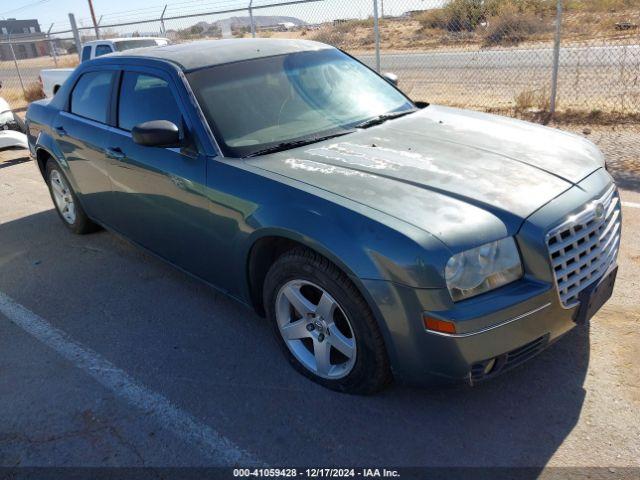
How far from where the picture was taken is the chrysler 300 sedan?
A: 96.6 inches

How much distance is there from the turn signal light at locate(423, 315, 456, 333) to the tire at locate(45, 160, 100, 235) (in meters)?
3.94

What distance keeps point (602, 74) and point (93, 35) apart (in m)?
16.2

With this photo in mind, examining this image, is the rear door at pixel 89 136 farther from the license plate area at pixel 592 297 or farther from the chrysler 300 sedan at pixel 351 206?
→ the license plate area at pixel 592 297

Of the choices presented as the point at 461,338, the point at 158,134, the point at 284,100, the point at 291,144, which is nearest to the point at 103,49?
the point at 284,100

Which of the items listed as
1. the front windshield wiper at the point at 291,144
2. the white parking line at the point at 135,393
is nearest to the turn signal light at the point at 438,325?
the white parking line at the point at 135,393

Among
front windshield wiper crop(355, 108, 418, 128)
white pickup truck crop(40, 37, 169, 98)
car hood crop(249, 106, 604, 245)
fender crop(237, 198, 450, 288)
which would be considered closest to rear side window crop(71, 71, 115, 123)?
car hood crop(249, 106, 604, 245)

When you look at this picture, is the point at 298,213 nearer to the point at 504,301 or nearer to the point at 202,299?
the point at 504,301

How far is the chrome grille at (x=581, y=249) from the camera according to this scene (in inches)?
100

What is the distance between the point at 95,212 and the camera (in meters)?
4.93

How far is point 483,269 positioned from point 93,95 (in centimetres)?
365

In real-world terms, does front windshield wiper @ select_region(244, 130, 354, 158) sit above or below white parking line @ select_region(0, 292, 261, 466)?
above

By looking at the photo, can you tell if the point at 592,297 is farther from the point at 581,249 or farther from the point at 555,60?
the point at 555,60

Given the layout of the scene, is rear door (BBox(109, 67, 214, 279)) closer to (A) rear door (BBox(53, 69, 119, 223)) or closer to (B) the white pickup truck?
(A) rear door (BBox(53, 69, 119, 223))

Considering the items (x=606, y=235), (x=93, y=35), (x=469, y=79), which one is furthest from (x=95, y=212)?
(x=93, y=35)
